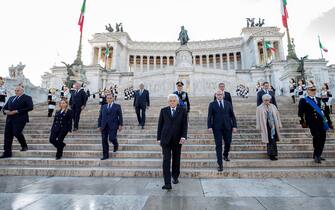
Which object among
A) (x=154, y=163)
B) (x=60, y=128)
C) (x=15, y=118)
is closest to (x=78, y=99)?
(x=15, y=118)

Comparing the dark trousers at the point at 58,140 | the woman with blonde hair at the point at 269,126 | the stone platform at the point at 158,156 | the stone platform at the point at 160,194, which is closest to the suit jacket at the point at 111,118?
the stone platform at the point at 158,156

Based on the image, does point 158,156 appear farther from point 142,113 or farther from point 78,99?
point 78,99

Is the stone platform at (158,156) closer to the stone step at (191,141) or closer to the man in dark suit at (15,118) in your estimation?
the stone step at (191,141)

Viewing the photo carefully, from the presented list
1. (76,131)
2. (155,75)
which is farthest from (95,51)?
(76,131)

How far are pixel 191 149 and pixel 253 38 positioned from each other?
5077 cm

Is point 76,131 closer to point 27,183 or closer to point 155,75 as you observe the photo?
point 27,183

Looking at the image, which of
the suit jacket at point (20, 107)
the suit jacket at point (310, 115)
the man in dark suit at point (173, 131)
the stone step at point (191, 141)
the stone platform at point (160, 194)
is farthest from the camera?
the stone step at point (191, 141)

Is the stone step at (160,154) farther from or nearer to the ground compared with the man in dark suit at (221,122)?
nearer to the ground

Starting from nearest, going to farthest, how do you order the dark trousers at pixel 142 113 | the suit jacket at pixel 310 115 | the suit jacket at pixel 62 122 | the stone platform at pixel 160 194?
the stone platform at pixel 160 194 → the suit jacket at pixel 310 115 → the suit jacket at pixel 62 122 → the dark trousers at pixel 142 113

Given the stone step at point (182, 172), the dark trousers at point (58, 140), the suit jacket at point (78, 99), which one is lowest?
the stone step at point (182, 172)

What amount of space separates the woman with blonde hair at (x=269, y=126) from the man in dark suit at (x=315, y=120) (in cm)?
71

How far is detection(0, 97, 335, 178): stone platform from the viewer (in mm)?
4447

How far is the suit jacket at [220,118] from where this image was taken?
482 centimetres

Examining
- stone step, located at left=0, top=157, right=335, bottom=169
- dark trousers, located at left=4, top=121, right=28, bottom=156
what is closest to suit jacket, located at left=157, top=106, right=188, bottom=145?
stone step, located at left=0, top=157, right=335, bottom=169
